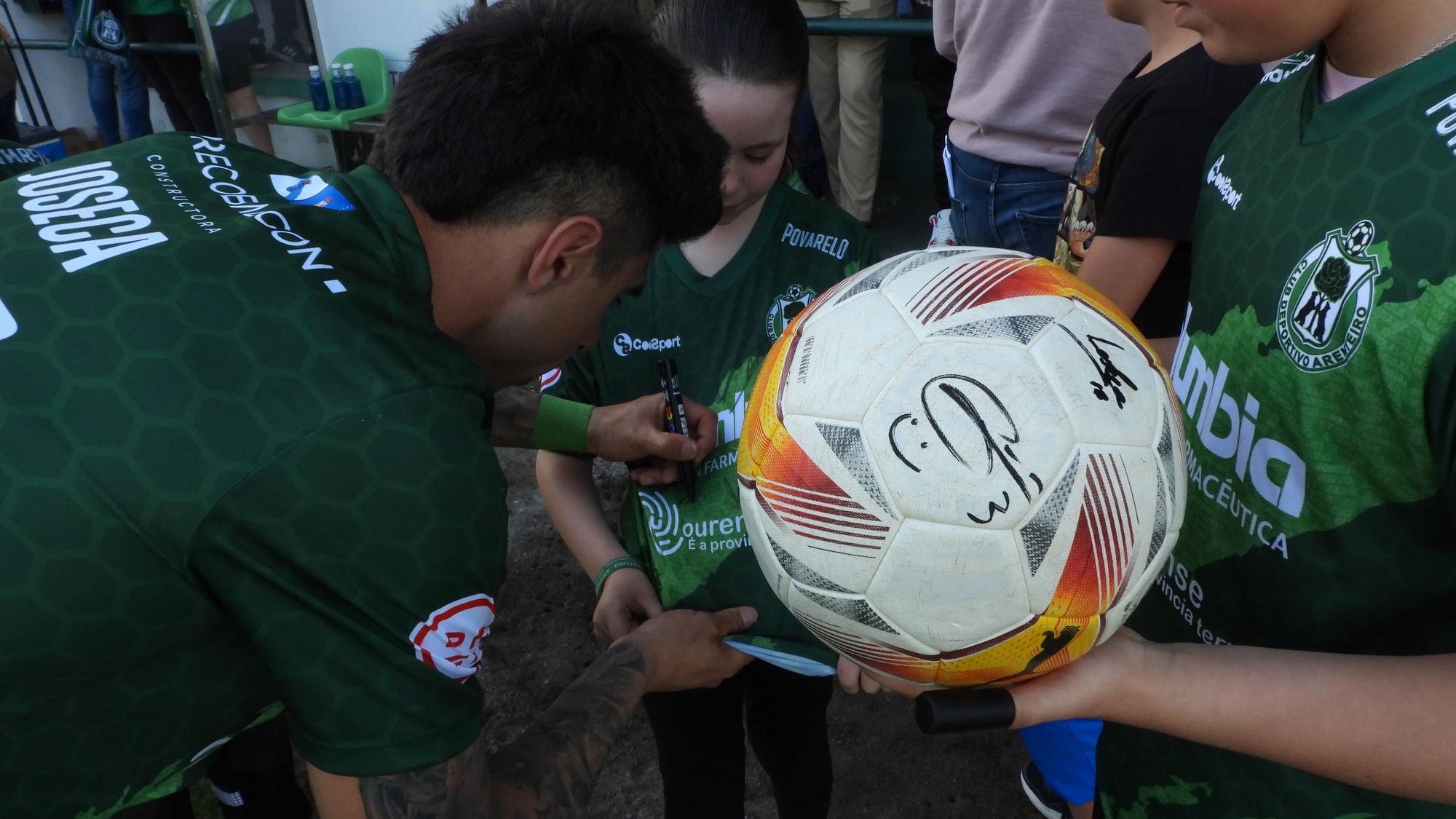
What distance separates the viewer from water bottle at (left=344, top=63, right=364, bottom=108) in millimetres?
6141

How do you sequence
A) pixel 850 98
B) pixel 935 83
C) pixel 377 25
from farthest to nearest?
pixel 377 25, pixel 850 98, pixel 935 83

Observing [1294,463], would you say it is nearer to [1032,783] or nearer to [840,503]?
[840,503]

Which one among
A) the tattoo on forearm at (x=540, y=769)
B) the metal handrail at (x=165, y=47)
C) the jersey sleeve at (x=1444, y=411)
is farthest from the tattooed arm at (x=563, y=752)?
the metal handrail at (x=165, y=47)

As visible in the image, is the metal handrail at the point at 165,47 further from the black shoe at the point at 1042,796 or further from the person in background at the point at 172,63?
the black shoe at the point at 1042,796

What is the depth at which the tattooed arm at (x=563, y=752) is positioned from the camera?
115 centimetres

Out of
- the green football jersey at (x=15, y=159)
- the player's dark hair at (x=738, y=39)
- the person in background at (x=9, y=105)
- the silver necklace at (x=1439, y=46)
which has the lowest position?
the person in background at (x=9, y=105)

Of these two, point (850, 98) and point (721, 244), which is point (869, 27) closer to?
point (850, 98)

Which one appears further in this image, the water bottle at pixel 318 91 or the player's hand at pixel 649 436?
the water bottle at pixel 318 91

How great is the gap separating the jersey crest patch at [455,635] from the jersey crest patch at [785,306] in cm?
96

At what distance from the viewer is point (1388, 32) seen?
3.34 feet

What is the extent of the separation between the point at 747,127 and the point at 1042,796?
6.49 feet

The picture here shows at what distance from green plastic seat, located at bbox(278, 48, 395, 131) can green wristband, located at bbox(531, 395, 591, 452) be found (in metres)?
4.93

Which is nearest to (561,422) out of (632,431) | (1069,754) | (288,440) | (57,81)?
(632,431)

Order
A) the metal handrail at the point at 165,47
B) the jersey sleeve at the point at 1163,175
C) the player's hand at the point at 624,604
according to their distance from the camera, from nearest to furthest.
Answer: the jersey sleeve at the point at 1163,175 → the player's hand at the point at 624,604 → the metal handrail at the point at 165,47
